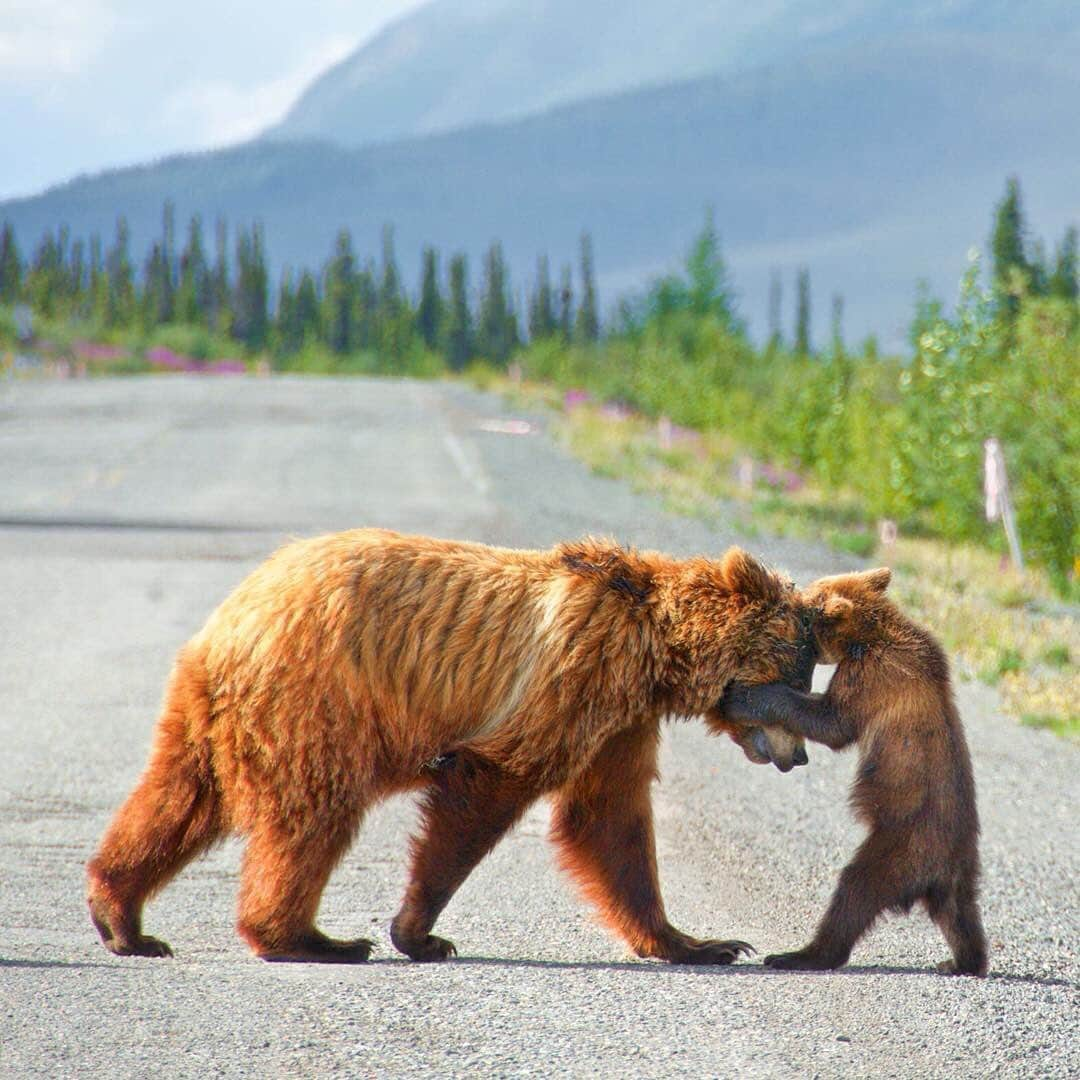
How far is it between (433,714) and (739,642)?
0.98 m

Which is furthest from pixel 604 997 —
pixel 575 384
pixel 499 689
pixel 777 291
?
pixel 777 291

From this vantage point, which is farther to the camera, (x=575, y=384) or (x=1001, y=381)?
(x=575, y=384)

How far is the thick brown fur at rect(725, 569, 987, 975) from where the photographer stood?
496cm

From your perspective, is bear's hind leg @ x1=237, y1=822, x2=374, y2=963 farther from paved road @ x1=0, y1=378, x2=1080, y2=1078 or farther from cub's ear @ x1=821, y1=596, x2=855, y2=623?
cub's ear @ x1=821, y1=596, x2=855, y2=623

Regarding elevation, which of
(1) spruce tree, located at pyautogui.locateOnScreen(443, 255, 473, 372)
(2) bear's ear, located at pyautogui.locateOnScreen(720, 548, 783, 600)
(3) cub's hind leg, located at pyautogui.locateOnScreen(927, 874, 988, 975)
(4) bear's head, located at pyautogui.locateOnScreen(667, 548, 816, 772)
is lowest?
(1) spruce tree, located at pyautogui.locateOnScreen(443, 255, 473, 372)

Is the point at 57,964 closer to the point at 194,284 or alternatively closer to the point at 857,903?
the point at 857,903

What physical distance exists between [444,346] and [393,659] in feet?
348

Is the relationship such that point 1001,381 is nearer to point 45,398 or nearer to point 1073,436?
point 1073,436

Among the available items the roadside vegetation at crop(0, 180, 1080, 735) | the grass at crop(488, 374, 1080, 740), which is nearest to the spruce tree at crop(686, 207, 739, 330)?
the roadside vegetation at crop(0, 180, 1080, 735)

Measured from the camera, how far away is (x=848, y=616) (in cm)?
519

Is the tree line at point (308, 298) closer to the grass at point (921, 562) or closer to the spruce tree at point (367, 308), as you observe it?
the spruce tree at point (367, 308)

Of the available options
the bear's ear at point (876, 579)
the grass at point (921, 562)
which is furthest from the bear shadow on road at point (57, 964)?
the grass at point (921, 562)

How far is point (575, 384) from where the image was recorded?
173ft

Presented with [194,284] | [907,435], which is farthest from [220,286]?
[907,435]
